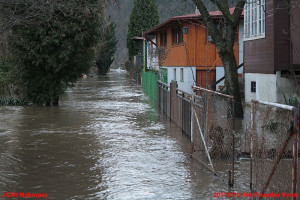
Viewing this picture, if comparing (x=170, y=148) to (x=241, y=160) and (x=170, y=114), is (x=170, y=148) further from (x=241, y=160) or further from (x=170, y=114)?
(x=170, y=114)

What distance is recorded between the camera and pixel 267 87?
19266 millimetres

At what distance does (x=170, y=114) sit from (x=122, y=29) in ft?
279

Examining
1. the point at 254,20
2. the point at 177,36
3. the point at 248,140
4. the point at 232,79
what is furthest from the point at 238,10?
the point at 177,36

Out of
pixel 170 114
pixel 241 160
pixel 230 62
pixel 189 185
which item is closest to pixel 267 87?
pixel 230 62

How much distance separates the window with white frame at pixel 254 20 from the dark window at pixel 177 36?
9.75 meters

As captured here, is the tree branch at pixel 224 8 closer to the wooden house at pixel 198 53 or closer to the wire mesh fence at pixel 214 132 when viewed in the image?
the wire mesh fence at pixel 214 132

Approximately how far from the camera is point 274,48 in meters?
18.1

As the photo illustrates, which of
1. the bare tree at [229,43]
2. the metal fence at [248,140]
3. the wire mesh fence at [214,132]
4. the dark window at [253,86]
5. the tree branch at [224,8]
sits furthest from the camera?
the dark window at [253,86]

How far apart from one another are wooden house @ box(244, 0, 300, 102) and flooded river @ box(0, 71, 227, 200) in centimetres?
461

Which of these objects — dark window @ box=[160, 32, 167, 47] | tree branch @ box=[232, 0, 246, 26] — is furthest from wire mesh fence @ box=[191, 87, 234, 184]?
dark window @ box=[160, 32, 167, 47]

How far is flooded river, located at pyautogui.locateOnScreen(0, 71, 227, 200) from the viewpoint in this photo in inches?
303

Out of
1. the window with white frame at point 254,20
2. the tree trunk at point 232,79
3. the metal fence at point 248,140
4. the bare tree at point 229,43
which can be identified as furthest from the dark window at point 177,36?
the metal fence at point 248,140

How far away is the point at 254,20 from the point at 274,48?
2623mm

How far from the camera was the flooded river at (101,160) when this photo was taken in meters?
7.70
